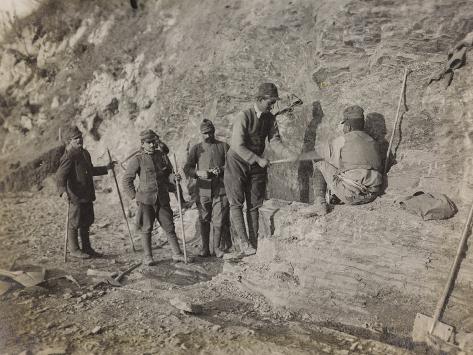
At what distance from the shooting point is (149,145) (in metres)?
6.52

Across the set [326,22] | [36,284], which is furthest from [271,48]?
[36,284]

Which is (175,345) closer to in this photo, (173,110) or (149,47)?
(173,110)

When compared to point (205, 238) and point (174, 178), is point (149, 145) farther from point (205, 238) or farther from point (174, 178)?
point (205, 238)

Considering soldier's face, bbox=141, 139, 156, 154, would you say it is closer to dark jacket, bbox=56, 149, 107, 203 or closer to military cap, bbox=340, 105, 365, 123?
dark jacket, bbox=56, 149, 107, 203

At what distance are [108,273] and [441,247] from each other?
430 cm

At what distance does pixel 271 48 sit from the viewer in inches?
351

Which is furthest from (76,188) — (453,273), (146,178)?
(453,273)

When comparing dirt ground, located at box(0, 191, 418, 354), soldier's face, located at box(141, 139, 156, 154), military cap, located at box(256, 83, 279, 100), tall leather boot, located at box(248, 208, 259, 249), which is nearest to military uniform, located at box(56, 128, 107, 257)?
dirt ground, located at box(0, 191, 418, 354)

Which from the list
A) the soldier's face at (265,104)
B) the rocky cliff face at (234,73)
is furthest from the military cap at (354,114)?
the soldier's face at (265,104)

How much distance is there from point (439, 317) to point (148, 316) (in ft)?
10.1

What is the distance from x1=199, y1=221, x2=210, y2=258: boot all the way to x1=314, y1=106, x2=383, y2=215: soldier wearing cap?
85.2 inches

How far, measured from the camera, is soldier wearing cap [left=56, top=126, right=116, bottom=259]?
6.68 metres

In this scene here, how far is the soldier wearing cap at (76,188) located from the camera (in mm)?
6684

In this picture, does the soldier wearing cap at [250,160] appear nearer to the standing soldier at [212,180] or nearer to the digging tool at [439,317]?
the standing soldier at [212,180]
